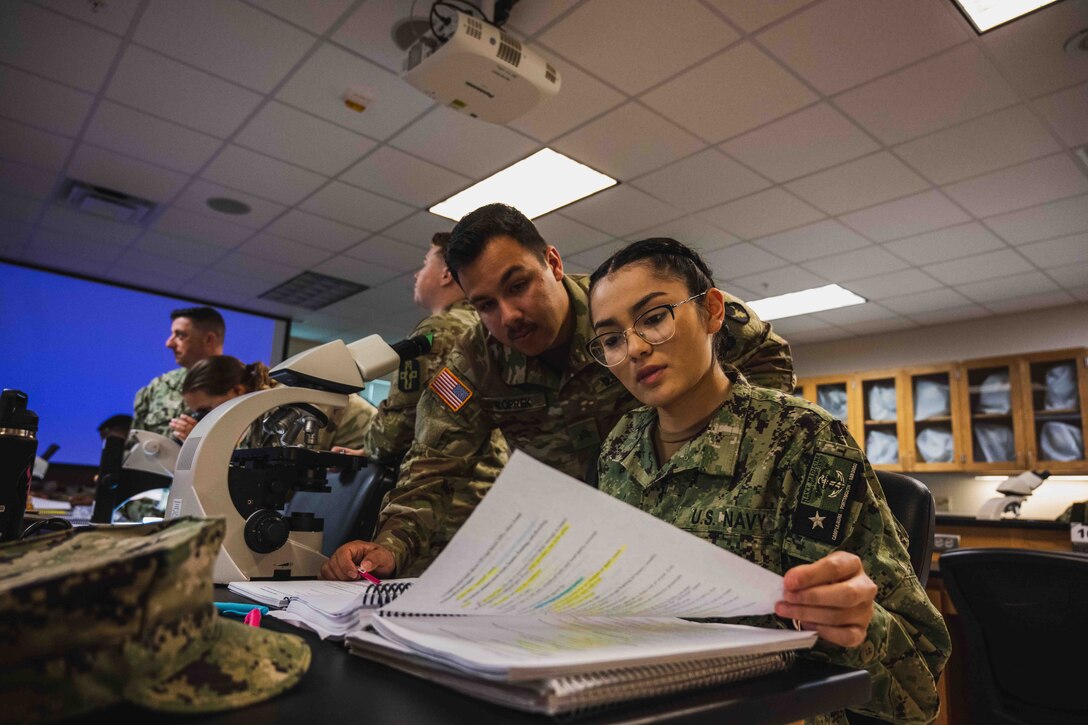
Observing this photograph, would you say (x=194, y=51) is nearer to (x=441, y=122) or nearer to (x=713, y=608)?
(x=441, y=122)

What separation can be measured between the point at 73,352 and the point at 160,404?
261 cm

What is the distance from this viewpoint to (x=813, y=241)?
4.48m

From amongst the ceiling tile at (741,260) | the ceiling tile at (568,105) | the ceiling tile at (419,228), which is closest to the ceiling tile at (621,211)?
the ceiling tile at (741,260)

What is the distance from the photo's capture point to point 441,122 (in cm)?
326

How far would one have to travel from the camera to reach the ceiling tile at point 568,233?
14.2 feet

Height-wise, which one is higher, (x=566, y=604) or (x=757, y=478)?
(x=757, y=478)

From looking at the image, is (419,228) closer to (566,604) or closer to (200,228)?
(200,228)

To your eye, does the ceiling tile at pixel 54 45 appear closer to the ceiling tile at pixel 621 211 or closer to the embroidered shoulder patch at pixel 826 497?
the ceiling tile at pixel 621 211

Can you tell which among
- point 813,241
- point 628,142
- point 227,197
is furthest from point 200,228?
point 813,241

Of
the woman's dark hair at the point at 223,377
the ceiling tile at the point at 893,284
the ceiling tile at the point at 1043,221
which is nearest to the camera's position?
the woman's dark hair at the point at 223,377

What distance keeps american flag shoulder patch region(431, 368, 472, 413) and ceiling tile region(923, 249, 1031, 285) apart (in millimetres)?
4434

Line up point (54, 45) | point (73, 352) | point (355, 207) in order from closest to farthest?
point (54, 45) < point (355, 207) < point (73, 352)

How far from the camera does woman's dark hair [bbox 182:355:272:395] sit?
231 centimetres

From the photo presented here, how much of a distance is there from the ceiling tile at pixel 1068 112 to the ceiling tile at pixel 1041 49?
81 mm
